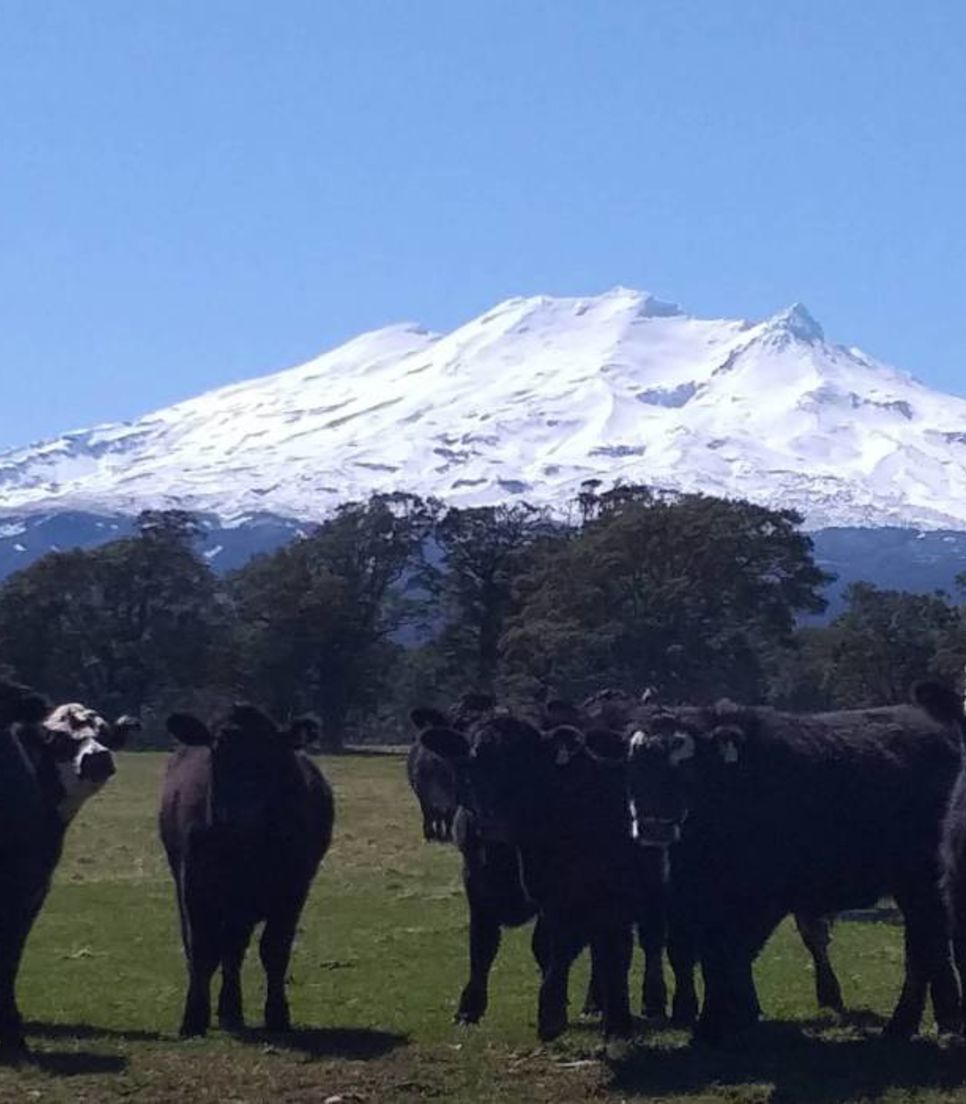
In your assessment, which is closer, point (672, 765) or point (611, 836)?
point (672, 765)

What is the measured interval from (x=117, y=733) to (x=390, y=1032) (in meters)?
3.10

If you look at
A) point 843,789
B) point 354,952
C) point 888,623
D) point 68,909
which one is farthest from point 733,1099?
point 888,623

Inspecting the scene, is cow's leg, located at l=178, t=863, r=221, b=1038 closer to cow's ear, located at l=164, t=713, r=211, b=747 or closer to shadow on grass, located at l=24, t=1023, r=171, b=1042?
shadow on grass, located at l=24, t=1023, r=171, b=1042

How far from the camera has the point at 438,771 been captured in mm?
26922

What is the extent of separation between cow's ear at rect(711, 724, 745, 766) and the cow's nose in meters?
4.52

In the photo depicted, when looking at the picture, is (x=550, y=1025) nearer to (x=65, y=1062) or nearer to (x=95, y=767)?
(x=65, y=1062)

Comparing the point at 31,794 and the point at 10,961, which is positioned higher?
the point at 31,794

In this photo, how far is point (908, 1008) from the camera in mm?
13531

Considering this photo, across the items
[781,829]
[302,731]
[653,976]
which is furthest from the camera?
[653,976]

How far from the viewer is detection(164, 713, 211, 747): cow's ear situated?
14781 millimetres

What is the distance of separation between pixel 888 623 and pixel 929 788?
2461 inches

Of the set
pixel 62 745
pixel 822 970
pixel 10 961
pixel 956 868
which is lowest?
pixel 822 970

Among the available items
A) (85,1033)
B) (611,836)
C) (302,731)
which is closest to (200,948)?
(85,1033)

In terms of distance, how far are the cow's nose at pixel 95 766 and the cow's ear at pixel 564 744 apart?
329 cm
